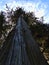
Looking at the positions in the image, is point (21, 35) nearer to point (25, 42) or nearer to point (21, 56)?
point (25, 42)

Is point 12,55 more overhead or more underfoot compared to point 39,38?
more overhead

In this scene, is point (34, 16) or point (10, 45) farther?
point (34, 16)

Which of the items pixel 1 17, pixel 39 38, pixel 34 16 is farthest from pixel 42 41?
pixel 1 17

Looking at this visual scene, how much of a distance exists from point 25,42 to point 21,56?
1.64ft

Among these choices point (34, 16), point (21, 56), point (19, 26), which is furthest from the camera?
point (34, 16)

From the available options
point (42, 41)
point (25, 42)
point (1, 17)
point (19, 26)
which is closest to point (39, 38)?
point (42, 41)

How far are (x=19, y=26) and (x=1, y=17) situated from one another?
661 centimetres

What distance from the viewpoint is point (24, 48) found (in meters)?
4.10

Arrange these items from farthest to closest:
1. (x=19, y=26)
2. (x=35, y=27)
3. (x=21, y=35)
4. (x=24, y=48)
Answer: (x=35, y=27), (x=19, y=26), (x=21, y=35), (x=24, y=48)

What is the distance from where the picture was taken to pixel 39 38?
10.8 meters

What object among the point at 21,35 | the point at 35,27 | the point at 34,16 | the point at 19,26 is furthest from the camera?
the point at 34,16

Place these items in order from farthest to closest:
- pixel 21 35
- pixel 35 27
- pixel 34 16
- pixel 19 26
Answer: pixel 34 16 → pixel 35 27 → pixel 19 26 → pixel 21 35

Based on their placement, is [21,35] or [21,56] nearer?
[21,56]

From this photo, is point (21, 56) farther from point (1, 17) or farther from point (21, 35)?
point (1, 17)
